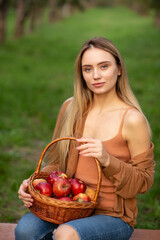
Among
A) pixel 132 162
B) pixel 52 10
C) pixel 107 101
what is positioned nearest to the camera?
pixel 132 162

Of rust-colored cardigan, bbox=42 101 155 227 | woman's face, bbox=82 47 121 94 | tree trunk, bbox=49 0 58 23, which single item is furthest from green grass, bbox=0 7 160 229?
tree trunk, bbox=49 0 58 23

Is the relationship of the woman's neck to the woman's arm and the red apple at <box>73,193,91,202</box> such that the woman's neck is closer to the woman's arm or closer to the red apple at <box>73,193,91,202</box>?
the woman's arm

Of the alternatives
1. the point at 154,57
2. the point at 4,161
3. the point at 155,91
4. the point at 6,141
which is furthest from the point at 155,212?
the point at 154,57

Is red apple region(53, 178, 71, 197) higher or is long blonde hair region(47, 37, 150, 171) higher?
long blonde hair region(47, 37, 150, 171)

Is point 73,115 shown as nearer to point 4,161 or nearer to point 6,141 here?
point 4,161

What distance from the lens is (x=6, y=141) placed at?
5926 mm

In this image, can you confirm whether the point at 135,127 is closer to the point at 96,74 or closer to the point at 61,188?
the point at 96,74

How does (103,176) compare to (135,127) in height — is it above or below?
below

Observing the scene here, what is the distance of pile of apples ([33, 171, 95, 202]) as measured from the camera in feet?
7.32

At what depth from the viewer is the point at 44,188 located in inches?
88.2

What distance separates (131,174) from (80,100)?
2.47 feet

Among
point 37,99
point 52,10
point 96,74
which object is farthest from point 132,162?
point 52,10

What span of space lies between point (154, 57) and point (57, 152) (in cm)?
1116

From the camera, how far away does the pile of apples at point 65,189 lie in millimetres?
2232
